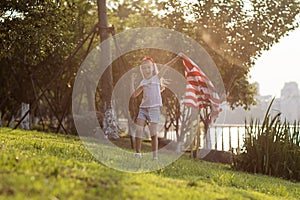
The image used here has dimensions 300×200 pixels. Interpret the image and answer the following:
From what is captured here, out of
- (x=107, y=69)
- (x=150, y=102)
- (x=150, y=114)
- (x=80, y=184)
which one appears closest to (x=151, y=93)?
(x=150, y=102)

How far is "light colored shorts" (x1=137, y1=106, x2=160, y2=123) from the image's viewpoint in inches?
371

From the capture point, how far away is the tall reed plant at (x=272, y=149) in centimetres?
1295

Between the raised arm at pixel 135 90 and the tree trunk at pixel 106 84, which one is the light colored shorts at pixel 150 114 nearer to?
the raised arm at pixel 135 90

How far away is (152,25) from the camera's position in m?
25.8

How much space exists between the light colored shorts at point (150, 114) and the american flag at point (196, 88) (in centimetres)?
464

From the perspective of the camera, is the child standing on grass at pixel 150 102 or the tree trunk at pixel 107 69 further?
the tree trunk at pixel 107 69

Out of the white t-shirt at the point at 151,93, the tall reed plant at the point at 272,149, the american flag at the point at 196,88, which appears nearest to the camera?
the white t-shirt at the point at 151,93

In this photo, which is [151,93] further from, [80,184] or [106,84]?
[106,84]

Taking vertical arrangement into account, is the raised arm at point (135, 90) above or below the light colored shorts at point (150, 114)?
above

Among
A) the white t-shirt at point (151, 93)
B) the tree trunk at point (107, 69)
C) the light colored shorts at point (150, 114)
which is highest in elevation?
the tree trunk at point (107, 69)

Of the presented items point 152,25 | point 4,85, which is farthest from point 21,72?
point 152,25

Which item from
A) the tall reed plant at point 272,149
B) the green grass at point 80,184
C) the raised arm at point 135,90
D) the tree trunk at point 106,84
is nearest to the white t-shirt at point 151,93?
the raised arm at point 135,90

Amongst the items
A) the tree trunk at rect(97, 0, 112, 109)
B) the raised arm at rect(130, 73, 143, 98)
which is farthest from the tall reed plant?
the tree trunk at rect(97, 0, 112, 109)

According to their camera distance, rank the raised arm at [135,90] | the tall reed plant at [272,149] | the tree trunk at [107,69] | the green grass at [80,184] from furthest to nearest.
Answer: the tree trunk at [107,69], the tall reed plant at [272,149], the raised arm at [135,90], the green grass at [80,184]
